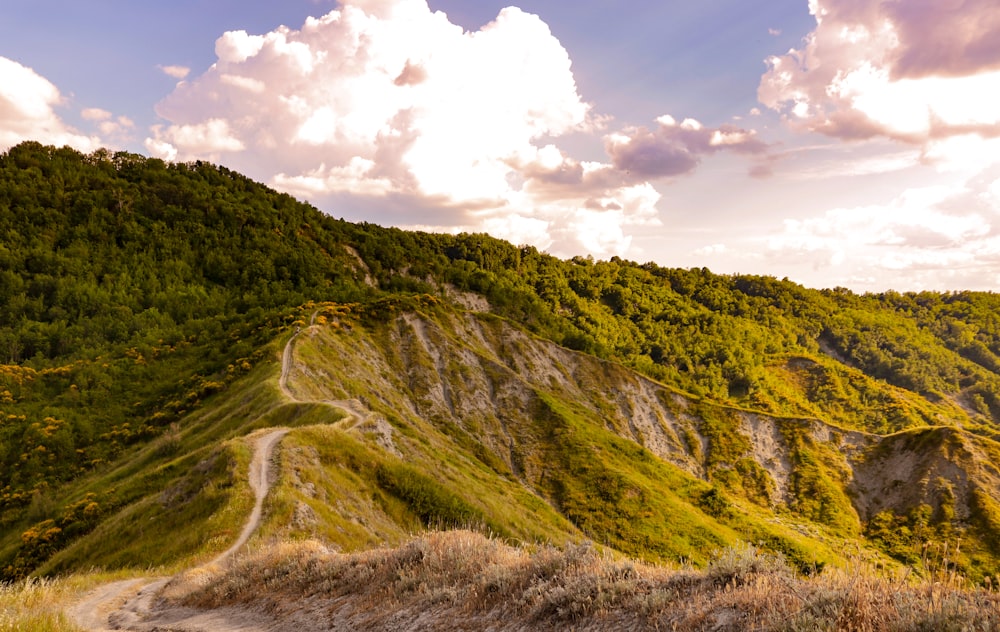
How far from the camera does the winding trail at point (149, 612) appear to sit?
12.6 m

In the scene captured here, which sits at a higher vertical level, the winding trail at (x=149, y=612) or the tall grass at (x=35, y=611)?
the tall grass at (x=35, y=611)

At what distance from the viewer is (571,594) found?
8312 mm

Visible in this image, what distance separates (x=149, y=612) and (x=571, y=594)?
48.6ft

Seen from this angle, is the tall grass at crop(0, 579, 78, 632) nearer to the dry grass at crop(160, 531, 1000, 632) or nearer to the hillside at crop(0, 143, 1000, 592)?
the dry grass at crop(160, 531, 1000, 632)

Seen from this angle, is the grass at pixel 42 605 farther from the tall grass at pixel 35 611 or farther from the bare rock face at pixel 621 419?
the bare rock face at pixel 621 419

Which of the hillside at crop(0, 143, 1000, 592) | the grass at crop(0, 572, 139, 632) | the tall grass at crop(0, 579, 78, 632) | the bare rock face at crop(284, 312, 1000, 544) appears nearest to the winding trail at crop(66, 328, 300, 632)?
the grass at crop(0, 572, 139, 632)

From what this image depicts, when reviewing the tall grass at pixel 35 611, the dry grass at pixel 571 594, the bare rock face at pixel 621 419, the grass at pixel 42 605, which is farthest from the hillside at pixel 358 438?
the tall grass at pixel 35 611

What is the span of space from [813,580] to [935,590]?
4.78 feet

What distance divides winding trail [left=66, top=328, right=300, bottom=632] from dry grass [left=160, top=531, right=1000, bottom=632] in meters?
0.64

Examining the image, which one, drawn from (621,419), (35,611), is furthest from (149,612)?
(621,419)

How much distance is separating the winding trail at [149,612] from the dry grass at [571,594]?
0.64 metres

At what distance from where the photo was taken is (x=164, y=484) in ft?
118

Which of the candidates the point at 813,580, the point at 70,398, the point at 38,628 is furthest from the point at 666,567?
the point at 70,398

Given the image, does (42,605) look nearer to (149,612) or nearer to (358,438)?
(149,612)
